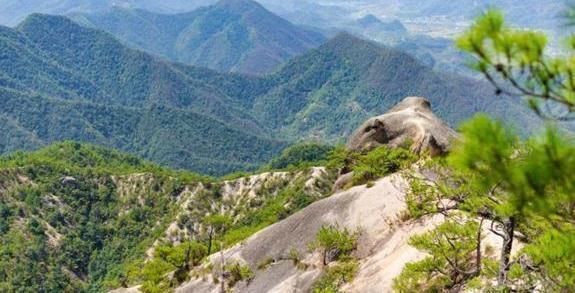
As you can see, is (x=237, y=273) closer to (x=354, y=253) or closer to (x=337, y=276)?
(x=354, y=253)

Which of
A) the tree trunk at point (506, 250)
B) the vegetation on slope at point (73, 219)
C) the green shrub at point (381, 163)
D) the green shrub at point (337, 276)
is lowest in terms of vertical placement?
the vegetation on slope at point (73, 219)

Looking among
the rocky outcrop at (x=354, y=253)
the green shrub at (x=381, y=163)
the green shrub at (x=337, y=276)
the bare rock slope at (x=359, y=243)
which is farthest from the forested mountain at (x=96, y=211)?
the green shrub at (x=337, y=276)

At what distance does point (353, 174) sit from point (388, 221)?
13590mm

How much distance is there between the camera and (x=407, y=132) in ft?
176

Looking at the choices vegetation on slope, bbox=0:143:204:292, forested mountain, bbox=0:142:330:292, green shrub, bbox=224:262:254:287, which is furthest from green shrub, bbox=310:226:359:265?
vegetation on slope, bbox=0:143:204:292

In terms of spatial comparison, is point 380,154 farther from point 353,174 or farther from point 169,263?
point 169,263

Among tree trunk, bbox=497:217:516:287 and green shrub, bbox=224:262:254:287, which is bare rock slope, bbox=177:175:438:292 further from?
tree trunk, bbox=497:217:516:287

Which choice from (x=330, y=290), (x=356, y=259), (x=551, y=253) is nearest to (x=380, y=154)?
(x=356, y=259)

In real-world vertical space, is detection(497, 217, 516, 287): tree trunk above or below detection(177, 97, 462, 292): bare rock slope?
above

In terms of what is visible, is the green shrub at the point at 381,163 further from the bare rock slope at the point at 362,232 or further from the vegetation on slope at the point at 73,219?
the vegetation on slope at the point at 73,219

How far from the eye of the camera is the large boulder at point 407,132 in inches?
1982

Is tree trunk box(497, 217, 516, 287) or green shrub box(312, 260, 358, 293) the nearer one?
tree trunk box(497, 217, 516, 287)

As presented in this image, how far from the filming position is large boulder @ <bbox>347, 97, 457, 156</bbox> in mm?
50344

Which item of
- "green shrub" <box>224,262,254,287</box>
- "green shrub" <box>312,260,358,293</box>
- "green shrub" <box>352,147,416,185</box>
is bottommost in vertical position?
"green shrub" <box>224,262,254,287</box>
